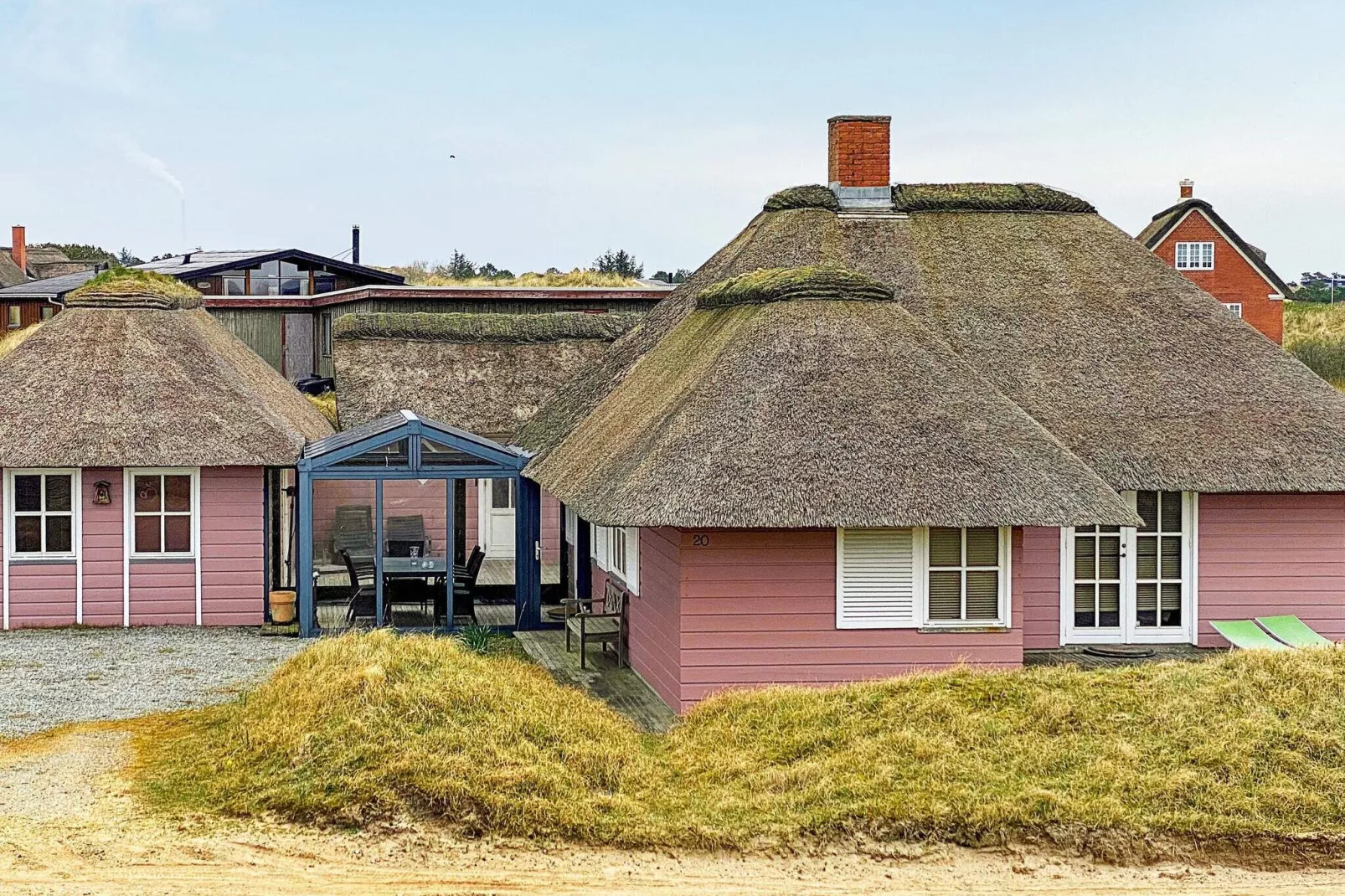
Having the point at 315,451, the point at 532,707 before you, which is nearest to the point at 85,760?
the point at 532,707

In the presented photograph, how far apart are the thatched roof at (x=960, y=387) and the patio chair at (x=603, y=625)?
54.5 inches

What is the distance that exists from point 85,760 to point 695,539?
16.6ft

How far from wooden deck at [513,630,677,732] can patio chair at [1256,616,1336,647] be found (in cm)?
635

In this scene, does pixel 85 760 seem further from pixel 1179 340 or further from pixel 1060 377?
pixel 1179 340

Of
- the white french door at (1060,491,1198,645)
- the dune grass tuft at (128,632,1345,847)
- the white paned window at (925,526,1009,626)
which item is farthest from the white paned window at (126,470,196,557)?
the white french door at (1060,491,1198,645)

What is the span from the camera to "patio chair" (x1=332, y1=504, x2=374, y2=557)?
22.8 meters

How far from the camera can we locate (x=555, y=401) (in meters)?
21.2

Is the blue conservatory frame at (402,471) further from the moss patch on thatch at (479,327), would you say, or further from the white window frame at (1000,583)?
the white window frame at (1000,583)

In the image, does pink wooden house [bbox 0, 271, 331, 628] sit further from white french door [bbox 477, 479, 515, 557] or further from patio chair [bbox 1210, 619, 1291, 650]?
patio chair [bbox 1210, 619, 1291, 650]

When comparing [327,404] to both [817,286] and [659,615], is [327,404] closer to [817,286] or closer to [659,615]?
[817,286]

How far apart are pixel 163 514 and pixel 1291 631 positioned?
12588 millimetres

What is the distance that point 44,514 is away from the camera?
56.2 feet

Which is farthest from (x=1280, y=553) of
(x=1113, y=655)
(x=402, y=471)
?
(x=402, y=471)

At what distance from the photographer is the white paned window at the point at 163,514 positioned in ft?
56.6
